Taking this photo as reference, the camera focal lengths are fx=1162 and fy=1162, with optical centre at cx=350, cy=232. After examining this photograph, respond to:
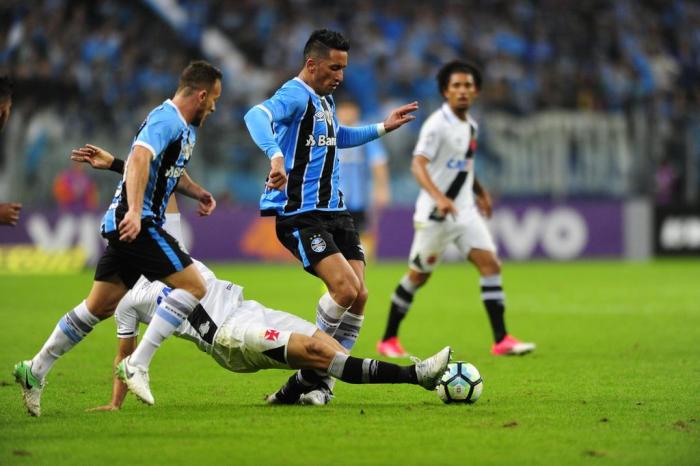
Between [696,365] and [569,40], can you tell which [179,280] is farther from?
[569,40]

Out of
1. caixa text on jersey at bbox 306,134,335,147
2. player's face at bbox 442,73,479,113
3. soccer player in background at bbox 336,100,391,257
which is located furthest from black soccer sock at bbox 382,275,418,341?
caixa text on jersey at bbox 306,134,335,147

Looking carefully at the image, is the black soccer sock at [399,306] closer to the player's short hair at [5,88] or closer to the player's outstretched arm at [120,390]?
the player's outstretched arm at [120,390]

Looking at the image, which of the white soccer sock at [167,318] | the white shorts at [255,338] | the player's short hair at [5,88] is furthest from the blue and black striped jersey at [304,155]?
the player's short hair at [5,88]

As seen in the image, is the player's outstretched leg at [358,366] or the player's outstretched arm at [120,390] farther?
the player's outstretched arm at [120,390]

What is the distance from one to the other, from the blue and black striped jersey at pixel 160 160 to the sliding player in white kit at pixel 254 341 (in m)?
0.51

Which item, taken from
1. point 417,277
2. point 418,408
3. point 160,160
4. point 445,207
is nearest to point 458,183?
point 445,207

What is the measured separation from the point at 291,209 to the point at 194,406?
1.43 metres

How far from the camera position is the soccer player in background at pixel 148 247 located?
6.59 metres

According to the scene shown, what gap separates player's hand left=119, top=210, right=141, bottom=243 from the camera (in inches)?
253

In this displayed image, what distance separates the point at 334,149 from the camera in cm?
789

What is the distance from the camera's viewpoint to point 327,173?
25.6 ft

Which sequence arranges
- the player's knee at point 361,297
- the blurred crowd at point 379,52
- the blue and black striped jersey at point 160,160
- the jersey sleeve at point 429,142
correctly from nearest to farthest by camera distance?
the blue and black striped jersey at point 160,160, the player's knee at point 361,297, the jersey sleeve at point 429,142, the blurred crowd at point 379,52

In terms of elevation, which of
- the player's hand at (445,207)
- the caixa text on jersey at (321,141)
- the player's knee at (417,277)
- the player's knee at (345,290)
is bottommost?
the player's knee at (417,277)

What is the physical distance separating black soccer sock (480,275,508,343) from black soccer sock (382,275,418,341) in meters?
0.68
